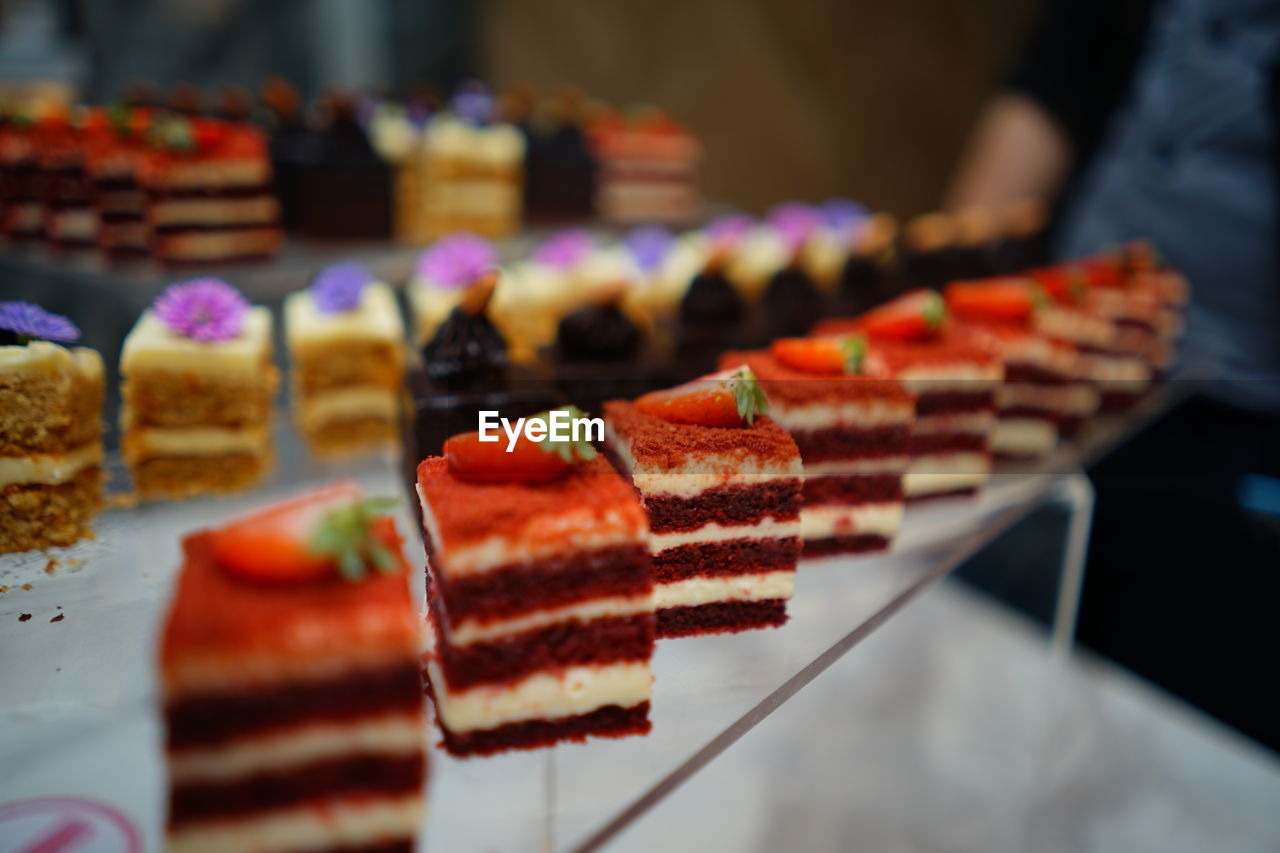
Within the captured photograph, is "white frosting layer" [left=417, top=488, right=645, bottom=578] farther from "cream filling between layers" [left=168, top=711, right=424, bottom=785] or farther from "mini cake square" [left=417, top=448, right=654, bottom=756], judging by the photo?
"cream filling between layers" [left=168, top=711, right=424, bottom=785]

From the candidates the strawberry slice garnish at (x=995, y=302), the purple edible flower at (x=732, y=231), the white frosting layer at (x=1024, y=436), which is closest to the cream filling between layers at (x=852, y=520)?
the white frosting layer at (x=1024, y=436)

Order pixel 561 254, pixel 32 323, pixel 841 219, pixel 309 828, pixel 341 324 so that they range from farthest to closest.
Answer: pixel 841 219 → pixel 561 254 → pixel 341 324 → pixel 32 323 → pixel 309 828

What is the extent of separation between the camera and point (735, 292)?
3.17 m

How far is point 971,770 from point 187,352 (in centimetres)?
279

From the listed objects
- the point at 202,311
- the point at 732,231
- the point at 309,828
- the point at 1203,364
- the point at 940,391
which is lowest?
the point at 309,828

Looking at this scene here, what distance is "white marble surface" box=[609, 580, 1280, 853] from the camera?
8.78 feet

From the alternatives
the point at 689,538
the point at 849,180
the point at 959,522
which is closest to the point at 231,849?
the point at 689,538

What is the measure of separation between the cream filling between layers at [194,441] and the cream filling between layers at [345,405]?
→ 247 millimetres

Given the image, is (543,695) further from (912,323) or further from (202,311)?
(912,323)

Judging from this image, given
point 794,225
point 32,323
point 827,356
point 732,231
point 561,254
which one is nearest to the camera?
point 32,323

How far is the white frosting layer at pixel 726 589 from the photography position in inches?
67.0

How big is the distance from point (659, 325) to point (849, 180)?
306 centimetres

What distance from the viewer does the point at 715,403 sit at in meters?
1.66

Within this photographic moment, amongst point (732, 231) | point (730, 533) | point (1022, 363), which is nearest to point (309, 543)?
point (730, 533)
